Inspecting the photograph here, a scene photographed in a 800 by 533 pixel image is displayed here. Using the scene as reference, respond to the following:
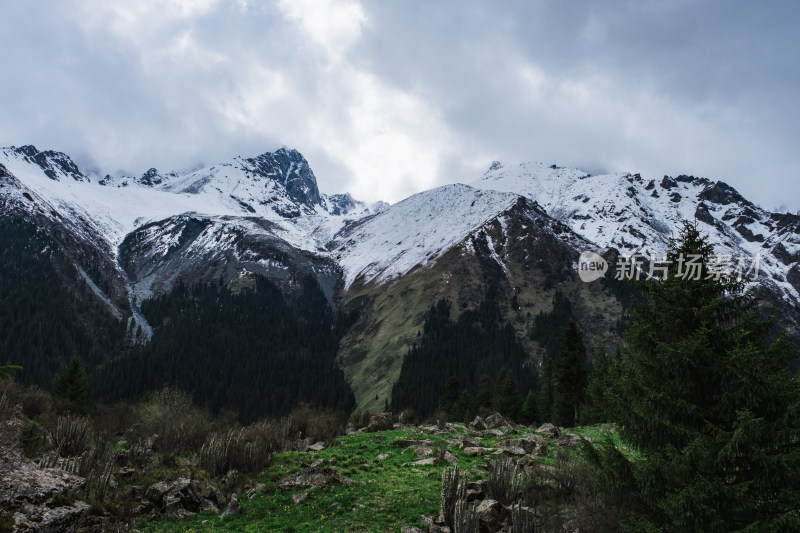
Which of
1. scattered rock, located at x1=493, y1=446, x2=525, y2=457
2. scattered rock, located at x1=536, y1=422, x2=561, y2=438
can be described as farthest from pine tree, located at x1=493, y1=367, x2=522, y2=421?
scattered rock, located at x1=493, y1=446, x2=525, y2=457

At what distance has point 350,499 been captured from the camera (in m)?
21.3

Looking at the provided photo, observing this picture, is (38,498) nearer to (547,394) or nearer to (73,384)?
(73,384)

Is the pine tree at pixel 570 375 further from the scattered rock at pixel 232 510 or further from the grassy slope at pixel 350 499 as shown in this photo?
the scattered rock at pixel 232 510

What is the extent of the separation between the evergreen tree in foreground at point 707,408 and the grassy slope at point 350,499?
9.10 meters

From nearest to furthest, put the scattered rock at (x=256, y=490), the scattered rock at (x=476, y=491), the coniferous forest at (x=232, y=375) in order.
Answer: the scattered rock at (x=476, y=491) < the scattered rock at (x=256, y=490) < the coniferous forest at (x=232, y=375)

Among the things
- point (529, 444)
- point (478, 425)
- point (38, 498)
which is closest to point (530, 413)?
point (478, 425)

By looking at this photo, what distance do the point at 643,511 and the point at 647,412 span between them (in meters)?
2.96

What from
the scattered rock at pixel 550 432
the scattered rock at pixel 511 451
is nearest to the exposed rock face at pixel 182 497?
the scattered rock at pixel 511 451

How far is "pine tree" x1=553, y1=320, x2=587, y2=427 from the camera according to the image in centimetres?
5588

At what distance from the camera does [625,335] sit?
14930 millimetres

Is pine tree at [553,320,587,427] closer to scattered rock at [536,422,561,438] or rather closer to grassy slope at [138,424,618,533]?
scattered rock at [536,422,561,438]

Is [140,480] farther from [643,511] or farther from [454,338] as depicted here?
[454,338]

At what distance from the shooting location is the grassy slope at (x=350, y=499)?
62.0ft

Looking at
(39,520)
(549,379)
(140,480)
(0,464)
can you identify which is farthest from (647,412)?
(549,379)
